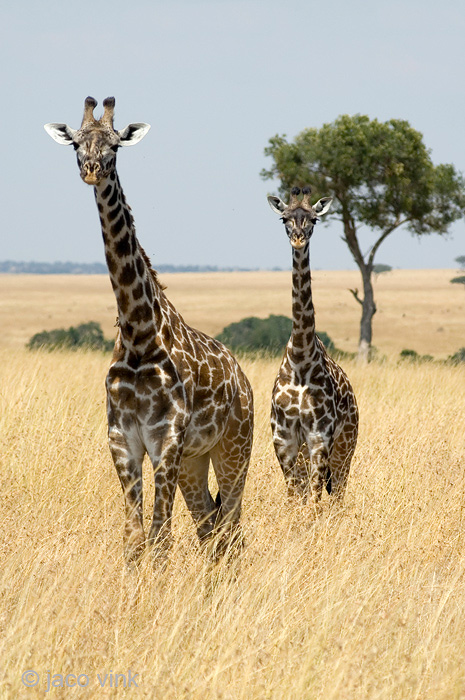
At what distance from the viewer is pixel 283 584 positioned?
17.3ft

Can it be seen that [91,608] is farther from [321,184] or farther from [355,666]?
[321,184]

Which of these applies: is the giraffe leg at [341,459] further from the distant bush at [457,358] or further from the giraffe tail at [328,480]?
the distant bush at [457,358]

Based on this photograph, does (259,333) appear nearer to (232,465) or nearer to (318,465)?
(318,465)

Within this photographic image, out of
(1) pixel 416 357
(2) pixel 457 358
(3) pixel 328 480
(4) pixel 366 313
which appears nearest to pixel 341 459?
(3) pixel 328 480

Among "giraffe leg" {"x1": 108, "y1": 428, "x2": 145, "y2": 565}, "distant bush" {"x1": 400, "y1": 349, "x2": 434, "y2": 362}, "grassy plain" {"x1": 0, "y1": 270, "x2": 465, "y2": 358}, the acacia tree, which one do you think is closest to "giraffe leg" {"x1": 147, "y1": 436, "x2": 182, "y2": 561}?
"giraffe leg" {"x1": 108, "y1": 428, "x2": 145, "y2": 565}

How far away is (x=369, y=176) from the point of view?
25.6 metres

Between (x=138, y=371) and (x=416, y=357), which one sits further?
(x=416, y=357)

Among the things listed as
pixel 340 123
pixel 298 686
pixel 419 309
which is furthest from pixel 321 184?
pixel 419 309

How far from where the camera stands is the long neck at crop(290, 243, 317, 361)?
7750 millimetres

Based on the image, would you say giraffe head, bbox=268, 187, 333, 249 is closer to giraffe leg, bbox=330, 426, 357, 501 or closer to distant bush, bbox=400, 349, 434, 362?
giraffe leg, bbox=330, 426, 357, 501

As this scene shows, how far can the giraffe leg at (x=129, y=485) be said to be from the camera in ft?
18.3

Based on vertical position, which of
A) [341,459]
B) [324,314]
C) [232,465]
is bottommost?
[324,314]

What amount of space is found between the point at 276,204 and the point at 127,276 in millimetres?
2843

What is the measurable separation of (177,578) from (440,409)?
689cm
